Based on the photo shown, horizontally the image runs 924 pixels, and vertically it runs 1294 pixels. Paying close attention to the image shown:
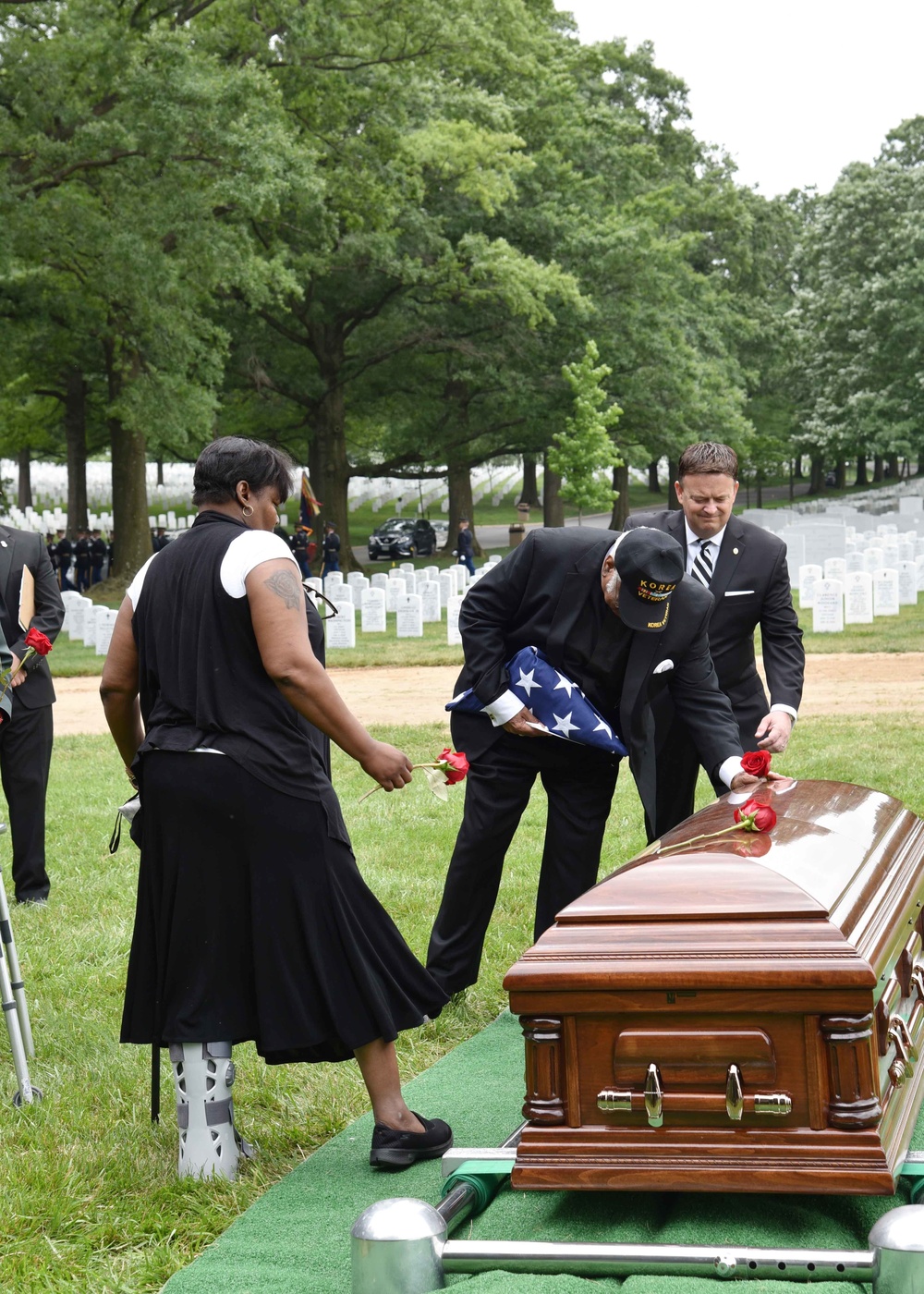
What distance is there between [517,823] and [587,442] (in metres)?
27.7

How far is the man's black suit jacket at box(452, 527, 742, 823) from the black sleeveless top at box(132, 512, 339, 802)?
1.15 meters

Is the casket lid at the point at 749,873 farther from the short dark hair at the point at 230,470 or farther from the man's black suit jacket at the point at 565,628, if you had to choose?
the short dark hair at the point at 230,470

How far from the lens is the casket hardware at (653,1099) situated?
3.12 metres

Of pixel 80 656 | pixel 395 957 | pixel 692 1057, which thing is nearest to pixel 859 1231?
pixel 692 1057

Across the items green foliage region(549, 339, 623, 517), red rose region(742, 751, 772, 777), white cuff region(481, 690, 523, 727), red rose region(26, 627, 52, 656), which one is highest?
green foliage region(549, 339, 623, 517)

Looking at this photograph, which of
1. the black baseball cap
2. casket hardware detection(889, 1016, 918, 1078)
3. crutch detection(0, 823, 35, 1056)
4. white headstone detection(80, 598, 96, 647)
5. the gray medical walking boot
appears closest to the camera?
casket hardware detection(889, 1016, 918, 1078)

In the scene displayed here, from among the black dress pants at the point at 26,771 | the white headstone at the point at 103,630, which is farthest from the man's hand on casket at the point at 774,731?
the white headstone at the point at 103,630

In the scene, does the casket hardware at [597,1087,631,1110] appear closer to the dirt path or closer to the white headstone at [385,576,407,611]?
the dirt path

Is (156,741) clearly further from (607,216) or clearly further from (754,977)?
(607,216)

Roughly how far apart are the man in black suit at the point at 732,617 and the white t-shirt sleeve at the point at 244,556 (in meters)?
1.87

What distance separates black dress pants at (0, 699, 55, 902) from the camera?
22.4 ft

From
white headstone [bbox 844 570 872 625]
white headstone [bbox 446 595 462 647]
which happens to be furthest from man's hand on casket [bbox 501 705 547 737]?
white headstone [bbox 844 570 872 625]

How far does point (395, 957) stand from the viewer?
12.5 feet

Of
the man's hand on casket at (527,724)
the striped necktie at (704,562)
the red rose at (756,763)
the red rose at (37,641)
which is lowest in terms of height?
the red rose at (756,763)
